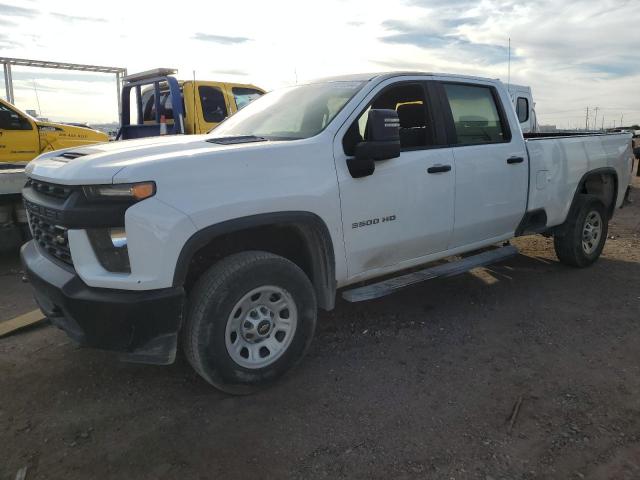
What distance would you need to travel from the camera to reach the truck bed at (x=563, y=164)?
475cm

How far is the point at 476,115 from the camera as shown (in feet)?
14.4

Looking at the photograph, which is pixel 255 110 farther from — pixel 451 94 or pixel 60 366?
pixel 60 366

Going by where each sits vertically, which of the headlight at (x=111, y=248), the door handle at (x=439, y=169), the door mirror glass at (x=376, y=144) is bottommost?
the headlight at (x=111, y=248)

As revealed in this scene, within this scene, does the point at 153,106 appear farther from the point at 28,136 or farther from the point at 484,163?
the point at 484,163

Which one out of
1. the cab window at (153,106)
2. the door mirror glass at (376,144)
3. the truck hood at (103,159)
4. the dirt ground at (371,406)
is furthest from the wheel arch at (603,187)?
the cab window at (153,106)

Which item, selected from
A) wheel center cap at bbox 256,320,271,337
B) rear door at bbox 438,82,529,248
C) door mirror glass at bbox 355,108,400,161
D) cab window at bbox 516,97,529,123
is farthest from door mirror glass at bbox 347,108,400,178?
cab window at bbox 516,97,529,123

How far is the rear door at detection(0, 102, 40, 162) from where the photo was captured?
342 inches

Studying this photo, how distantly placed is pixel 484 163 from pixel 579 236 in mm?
1965

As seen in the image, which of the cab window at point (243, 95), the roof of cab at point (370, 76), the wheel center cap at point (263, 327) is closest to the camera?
the wheel center cap at point (263, 327)

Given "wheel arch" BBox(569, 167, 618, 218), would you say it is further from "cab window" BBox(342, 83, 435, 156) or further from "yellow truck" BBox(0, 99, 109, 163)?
"yellow truck" BBox(0, 99, 109, 163)

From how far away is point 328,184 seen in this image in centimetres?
316

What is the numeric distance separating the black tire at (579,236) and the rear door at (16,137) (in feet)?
28.5

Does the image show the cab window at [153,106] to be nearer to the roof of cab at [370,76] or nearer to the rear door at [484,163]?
the roof of cab at [370,76]

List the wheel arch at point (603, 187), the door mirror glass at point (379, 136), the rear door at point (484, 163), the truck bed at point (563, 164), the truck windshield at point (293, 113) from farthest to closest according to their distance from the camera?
the wheel arch at point (603, 187) → the truck bed at point (563, 164) → the rear door at point (484, 163) → the truck windshield at point (293, 113) → the door mirror glass at point (379, 136)
